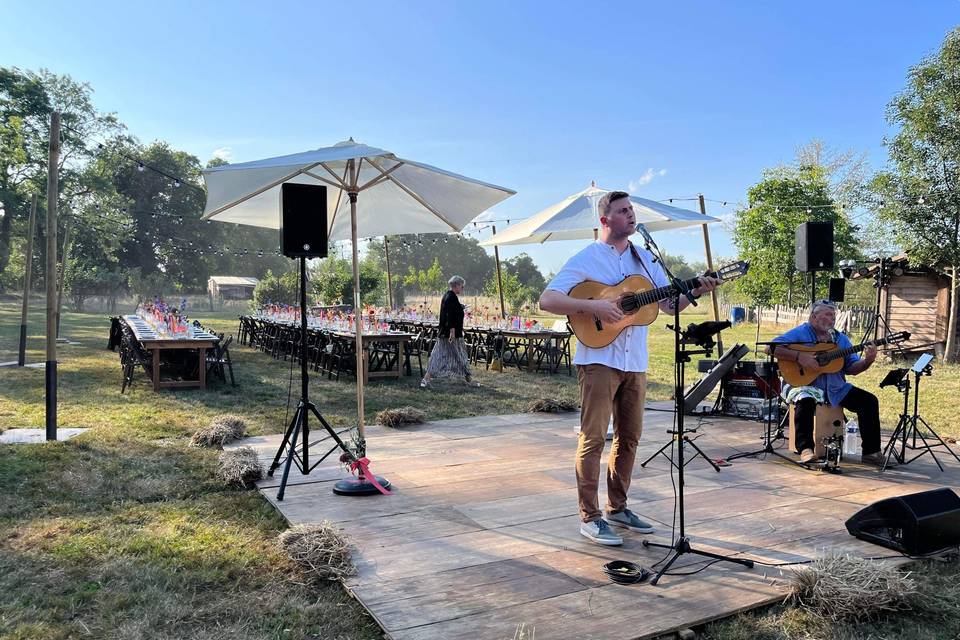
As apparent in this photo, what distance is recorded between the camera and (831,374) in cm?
533

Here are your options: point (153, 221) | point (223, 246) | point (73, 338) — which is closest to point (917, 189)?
point (73, 338)

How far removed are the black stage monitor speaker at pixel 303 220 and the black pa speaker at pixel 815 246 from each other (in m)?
5.25

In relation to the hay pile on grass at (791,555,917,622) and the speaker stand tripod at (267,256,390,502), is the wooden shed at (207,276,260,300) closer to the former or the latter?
the speaker stand tripod at (267,256,390,502)

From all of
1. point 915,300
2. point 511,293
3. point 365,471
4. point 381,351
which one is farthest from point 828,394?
point 511,293

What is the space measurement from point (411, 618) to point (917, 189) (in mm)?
15071

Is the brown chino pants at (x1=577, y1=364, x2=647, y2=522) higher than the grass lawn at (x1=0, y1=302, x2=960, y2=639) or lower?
higher

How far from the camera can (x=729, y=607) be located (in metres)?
2.73

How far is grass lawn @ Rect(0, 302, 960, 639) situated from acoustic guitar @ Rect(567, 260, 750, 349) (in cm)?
138

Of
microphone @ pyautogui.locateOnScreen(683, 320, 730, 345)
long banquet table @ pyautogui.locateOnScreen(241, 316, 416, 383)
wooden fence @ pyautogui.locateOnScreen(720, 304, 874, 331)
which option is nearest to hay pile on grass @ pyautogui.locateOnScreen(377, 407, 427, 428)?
long banquet table @ pyautogui.locateOnScreen(241, 316, 416, 383)

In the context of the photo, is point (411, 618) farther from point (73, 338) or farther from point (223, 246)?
point (223, 246)

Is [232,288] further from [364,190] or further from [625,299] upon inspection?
[625,299]

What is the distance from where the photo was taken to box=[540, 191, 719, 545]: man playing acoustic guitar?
3281 millimetres

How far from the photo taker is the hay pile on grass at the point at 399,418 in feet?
21.6

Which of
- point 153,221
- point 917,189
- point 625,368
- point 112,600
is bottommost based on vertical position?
point 112,600
